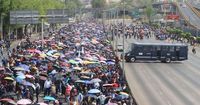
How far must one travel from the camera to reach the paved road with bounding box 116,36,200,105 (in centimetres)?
3612

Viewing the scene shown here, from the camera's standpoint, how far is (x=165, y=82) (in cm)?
4500

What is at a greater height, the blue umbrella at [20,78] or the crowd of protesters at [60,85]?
the blue umbrella at [20,78]

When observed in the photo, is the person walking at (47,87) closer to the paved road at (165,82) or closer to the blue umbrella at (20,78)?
the blue umbrella at (20,78)

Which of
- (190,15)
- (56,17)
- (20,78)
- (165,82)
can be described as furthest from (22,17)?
(190,15)

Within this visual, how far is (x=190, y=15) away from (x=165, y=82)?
111966 mm

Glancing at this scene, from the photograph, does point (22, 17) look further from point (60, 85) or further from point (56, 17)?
point (60, 85)

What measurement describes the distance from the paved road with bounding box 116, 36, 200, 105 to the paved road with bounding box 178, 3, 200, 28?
81.3m

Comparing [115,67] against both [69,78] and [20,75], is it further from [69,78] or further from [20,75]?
[20,75]

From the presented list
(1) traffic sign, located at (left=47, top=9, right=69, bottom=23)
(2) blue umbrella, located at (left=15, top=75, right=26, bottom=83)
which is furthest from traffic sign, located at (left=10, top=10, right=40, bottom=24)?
(2) blue umbrella, located at (left=15, top=75, right=26, bottom=83)

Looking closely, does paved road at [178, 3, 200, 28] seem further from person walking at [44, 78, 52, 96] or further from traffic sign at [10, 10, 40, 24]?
person walking at [44, 78, 52, 96]

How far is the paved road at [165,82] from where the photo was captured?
3612 cm

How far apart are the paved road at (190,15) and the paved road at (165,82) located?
81304 mm

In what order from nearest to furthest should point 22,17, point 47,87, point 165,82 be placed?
point 47,87 → point 165,82 → point 22,17

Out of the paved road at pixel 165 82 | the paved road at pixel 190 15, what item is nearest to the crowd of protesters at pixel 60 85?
the paved road at pixel 165 82
